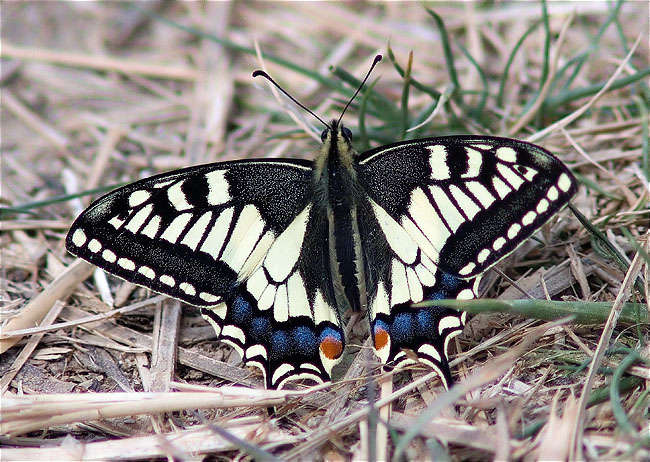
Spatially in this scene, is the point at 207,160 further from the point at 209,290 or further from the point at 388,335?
the point at 388,335

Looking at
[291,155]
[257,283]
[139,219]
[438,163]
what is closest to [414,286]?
[438,163]

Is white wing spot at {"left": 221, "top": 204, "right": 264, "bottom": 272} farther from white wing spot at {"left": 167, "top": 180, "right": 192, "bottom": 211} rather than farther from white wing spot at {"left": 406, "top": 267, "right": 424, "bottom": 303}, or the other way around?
A: white wing spot at {"left": 406, "top": 267, "right": 424, "bottom": 303}

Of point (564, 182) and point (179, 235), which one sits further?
point (179, 235)

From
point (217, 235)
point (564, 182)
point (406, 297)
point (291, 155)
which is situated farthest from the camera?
point (291, 155)

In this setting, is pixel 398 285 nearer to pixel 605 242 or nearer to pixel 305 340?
pixel 305 340

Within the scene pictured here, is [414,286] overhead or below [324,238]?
below

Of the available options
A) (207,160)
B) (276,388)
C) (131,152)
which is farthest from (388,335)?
(131,152)

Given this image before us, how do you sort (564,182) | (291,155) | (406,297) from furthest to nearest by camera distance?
(291,155) → (406,297) → (564,182)
